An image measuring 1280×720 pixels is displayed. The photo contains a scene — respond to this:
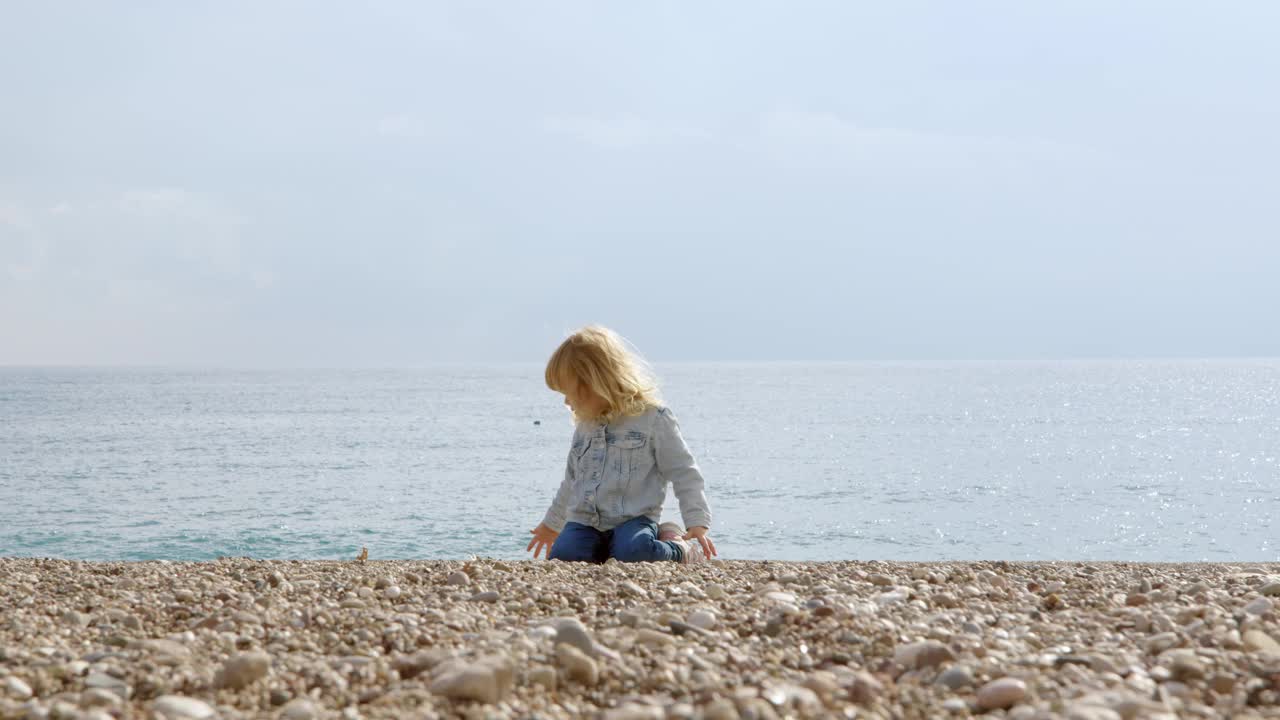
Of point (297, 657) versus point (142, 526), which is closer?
point (297, 657)

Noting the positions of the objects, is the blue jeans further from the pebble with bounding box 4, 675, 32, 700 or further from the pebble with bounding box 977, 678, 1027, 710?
the pebble with bounding box 4, 675, 32, 700

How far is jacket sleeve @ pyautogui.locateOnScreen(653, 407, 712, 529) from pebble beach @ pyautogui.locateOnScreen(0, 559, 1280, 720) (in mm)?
1241

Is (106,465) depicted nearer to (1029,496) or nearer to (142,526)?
(142,526)

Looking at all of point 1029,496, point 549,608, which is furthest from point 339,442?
point 549,608

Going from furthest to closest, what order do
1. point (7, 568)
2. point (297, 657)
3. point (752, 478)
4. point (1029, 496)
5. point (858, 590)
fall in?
point (752, 478) < point (1029, 496) < point (7, 568) < point (858, 590) < point (297, 657)

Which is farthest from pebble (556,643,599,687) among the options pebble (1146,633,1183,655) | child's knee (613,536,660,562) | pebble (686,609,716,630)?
child's knee (613,536,660,562)

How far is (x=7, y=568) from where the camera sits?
645 centimetres

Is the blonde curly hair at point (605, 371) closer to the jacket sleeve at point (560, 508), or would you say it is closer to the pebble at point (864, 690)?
the jacket sleeve at point (560, 508)

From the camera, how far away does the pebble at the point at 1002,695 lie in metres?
2.78

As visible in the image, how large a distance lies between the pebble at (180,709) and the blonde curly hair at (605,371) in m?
3.76

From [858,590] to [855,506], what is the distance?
20.6 m

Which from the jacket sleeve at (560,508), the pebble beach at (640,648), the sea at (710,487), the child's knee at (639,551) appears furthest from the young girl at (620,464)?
the sea at (710,487)

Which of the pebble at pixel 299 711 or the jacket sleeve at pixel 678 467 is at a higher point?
the jacket sleeve at pixel 678 467

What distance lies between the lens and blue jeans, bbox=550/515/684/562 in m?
6.43
